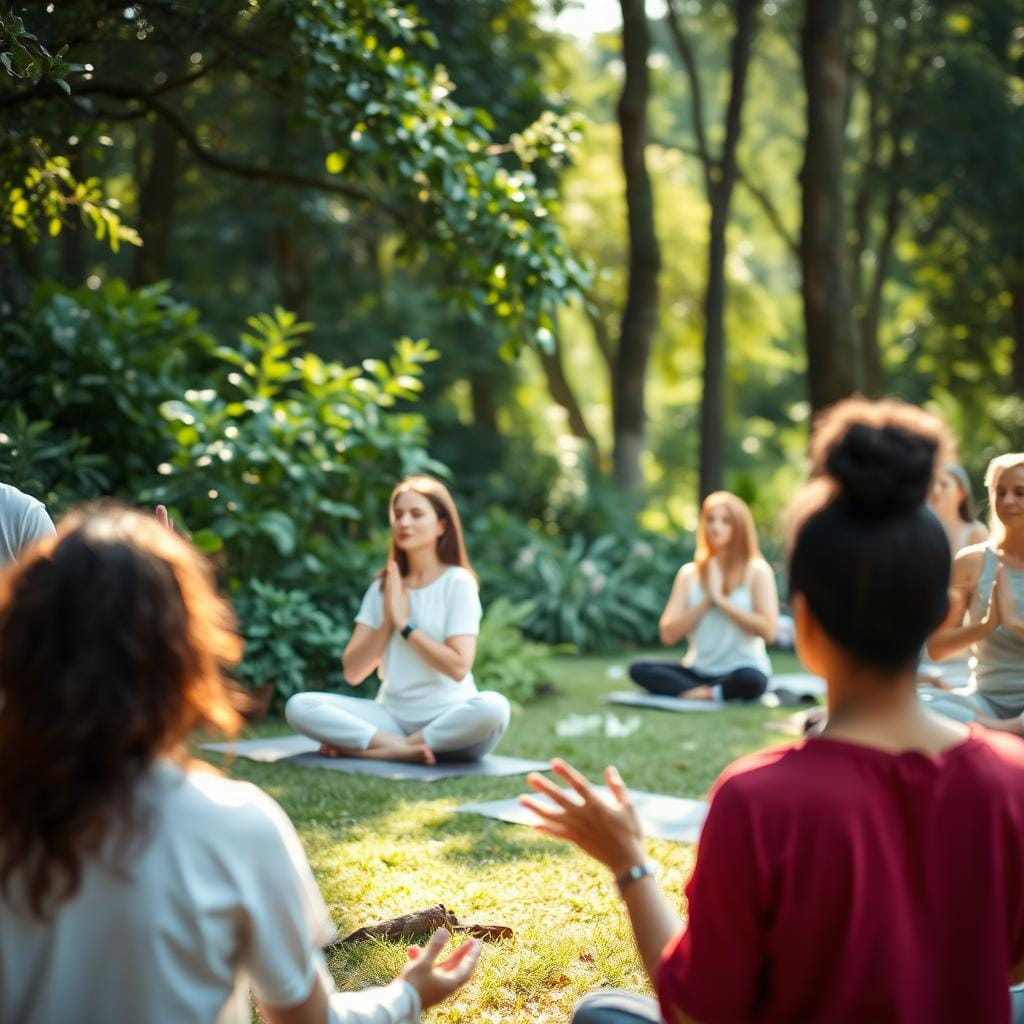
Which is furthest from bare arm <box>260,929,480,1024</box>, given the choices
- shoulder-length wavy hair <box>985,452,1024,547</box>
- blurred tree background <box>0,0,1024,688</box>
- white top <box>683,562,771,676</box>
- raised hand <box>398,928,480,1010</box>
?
white top <box>683,562,771,676</box>

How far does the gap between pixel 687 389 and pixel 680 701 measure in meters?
25.4

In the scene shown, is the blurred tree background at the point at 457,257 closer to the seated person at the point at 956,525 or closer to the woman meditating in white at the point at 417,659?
the woman meditating in white at the point at 417,659

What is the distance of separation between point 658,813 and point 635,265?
1156 cm

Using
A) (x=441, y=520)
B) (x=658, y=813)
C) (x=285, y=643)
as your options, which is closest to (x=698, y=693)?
(x=285, y=643)

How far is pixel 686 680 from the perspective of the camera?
30.1ft

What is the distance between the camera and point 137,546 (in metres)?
1.79

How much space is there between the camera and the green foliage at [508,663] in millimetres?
9086

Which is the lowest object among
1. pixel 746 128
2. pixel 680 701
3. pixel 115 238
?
pixel 680 701

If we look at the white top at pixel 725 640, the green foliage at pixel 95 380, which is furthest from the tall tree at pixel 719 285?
the green foliage at pixel 95 380

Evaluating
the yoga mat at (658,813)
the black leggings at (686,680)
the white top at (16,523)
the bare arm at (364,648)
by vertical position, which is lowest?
the black leggings at (686,680)

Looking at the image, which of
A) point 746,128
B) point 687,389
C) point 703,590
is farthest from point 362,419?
point 687,389

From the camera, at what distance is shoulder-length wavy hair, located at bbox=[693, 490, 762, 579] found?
8.82m

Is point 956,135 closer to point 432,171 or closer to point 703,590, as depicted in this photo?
point 703,590

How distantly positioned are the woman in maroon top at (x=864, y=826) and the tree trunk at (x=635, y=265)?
566 inches
